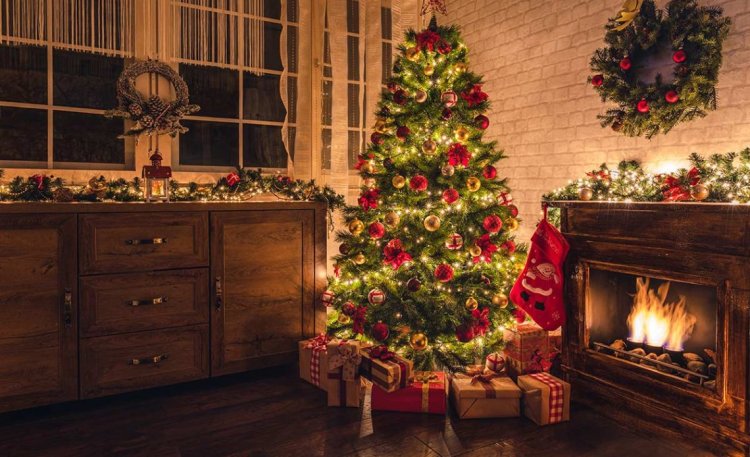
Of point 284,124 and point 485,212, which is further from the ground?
point 284,124

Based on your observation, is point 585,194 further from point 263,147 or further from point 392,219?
point 263,147

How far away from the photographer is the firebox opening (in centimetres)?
231

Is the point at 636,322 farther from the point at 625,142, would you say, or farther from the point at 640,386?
the point at 625,142

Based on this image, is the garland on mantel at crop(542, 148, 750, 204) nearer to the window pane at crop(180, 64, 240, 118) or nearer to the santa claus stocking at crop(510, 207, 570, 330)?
the santa claus stocking at crop(510, 207, 570, 330)

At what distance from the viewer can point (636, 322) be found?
2.61 metres

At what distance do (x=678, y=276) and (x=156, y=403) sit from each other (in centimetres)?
258

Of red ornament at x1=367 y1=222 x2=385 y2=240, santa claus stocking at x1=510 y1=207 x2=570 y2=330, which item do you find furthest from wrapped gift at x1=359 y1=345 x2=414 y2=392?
santa claus stocking at x1=510 y1=207 x2=570 y2=330

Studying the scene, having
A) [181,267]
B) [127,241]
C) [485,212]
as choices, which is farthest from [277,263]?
[485,212]

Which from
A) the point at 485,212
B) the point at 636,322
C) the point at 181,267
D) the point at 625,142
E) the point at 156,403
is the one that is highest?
the point at 625,142

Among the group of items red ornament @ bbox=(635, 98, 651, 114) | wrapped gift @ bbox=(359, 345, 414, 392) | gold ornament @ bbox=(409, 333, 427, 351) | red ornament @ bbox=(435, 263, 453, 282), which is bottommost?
wrapped gift @ bbox=(359, 345, 414, 392)

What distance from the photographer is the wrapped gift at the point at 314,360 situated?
2.88 metres

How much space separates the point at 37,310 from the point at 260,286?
3.59ft

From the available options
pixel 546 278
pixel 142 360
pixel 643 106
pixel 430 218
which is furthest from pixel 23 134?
pixel 643 106

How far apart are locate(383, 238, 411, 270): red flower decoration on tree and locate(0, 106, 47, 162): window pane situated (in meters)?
2.18
